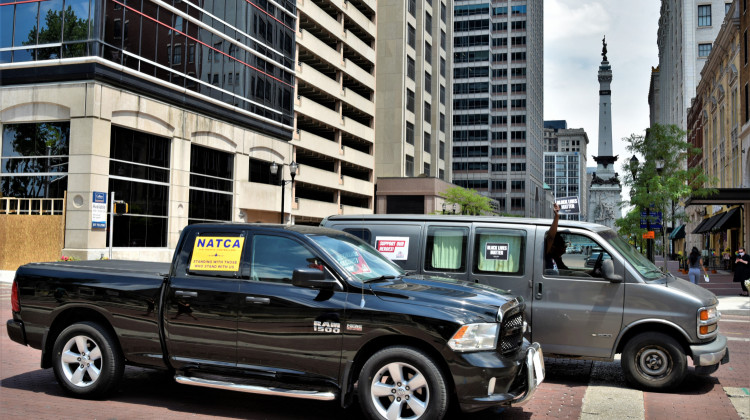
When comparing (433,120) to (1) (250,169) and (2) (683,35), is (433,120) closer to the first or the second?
(2) (683,35)

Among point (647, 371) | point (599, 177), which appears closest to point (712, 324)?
point (647, 371)

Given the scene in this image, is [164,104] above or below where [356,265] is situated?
above

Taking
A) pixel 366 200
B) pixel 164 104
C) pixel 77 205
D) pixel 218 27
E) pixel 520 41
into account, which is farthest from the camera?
pixel 520 41

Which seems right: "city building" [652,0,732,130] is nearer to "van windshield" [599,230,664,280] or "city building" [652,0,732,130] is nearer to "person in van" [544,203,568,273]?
"van windshield" [599,230,664,280]

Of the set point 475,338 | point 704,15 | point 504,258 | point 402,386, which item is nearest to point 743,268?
point 504,258

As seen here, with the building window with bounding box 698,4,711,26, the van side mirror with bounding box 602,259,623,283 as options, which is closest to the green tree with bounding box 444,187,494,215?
the building window with bounding box 698,4,711,26

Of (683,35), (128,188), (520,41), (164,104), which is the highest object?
(520,41)

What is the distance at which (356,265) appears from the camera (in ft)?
20.8

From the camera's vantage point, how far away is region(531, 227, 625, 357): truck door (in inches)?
316

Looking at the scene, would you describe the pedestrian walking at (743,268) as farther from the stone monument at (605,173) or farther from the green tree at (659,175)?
the stone monument at (605,173)

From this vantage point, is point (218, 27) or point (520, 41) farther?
point (520, 41)

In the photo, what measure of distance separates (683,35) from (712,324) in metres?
73.8

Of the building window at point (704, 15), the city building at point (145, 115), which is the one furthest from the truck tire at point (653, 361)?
the building window at point (704, 15)

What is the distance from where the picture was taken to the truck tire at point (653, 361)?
25.3ft
